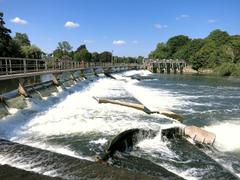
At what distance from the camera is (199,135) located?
12.6 metres

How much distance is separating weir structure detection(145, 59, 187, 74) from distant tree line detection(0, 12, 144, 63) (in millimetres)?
13789

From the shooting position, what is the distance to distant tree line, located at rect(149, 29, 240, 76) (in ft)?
276

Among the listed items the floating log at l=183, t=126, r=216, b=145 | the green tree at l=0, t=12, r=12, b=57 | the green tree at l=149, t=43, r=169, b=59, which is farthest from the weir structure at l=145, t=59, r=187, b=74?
the floating log at l=183, t=126, r=216, b=145

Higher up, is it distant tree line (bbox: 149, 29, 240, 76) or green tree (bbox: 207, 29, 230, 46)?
green tree (bbox: 207, 29, 230, 46)

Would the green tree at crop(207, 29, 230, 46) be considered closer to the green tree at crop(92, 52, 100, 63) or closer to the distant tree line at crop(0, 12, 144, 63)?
the distant tree line at crop(0, 12, 144, 63)

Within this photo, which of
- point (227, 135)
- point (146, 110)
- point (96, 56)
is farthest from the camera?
point (96, 56)

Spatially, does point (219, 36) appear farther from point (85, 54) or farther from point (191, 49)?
point (85, 54)

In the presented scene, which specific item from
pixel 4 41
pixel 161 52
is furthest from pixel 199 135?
pixel 161 52

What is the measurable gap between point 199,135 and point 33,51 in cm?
6721

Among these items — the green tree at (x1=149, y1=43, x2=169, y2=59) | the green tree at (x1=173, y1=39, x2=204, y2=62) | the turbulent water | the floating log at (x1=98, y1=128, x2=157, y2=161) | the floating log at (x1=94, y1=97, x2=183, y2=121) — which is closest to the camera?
the turbulent water

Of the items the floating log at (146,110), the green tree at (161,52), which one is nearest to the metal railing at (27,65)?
the floating log at (146,110)

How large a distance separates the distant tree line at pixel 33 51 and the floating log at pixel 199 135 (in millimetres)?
23630

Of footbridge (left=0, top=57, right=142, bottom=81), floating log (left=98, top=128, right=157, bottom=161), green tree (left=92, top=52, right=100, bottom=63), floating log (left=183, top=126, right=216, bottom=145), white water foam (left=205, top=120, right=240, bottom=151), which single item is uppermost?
green tree (left=92, top=52, right=100, bottom=63)

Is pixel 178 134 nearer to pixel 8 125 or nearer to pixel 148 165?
pixel 148 165
